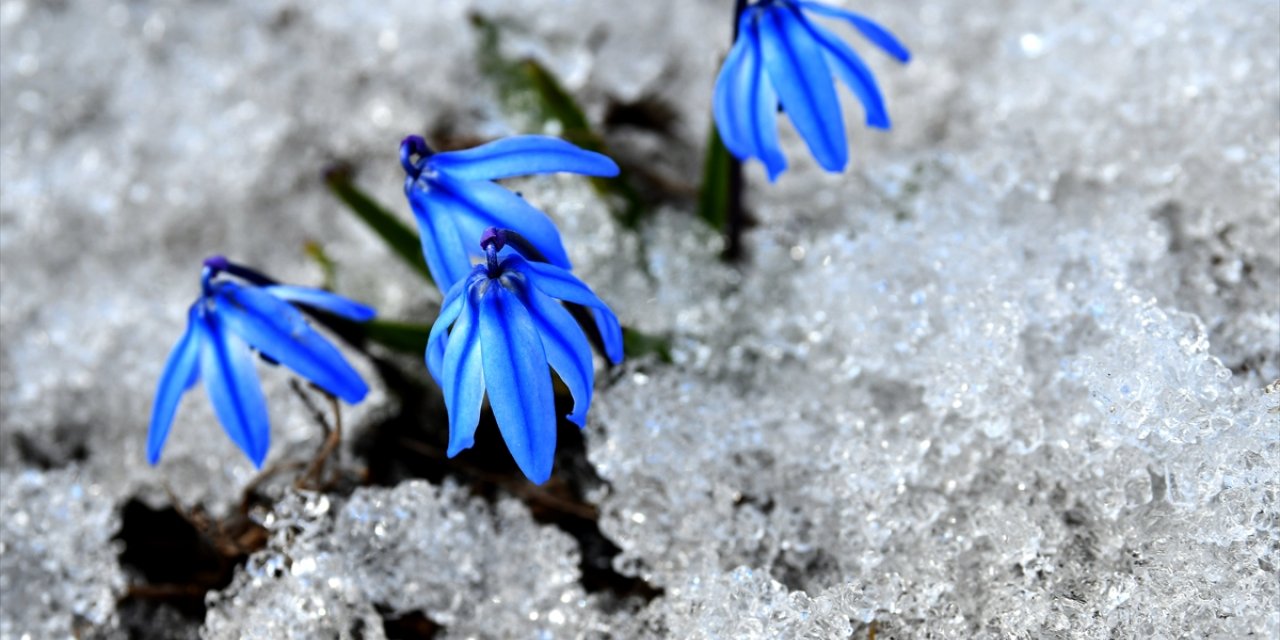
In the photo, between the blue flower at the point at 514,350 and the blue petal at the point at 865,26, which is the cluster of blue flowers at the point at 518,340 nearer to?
the blue flower at the point at 514,350

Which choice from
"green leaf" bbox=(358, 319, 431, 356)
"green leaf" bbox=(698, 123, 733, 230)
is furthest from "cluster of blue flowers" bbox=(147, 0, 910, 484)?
"green leaf" bbox=(698, 123, 733, 230)

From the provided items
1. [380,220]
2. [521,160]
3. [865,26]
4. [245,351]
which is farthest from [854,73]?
[245,351]

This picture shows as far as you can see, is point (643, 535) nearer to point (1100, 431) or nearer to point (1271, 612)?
point (1100, 431)

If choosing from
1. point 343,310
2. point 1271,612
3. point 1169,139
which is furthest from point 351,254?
point 1271,612

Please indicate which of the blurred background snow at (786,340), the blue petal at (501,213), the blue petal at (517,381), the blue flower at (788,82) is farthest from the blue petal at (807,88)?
the blue petal at (517,381)

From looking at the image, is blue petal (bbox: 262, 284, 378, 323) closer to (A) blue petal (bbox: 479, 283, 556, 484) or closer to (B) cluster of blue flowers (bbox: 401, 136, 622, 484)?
(B) cluster of blue flowers (bbox: 401, 136, 622, 484)

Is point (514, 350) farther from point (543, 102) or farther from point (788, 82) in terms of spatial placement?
point (543, 102)

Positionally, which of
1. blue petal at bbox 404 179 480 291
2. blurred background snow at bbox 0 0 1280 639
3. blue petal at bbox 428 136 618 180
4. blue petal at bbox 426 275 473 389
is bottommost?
blurred background snow at bbox 0 0 1280 639
